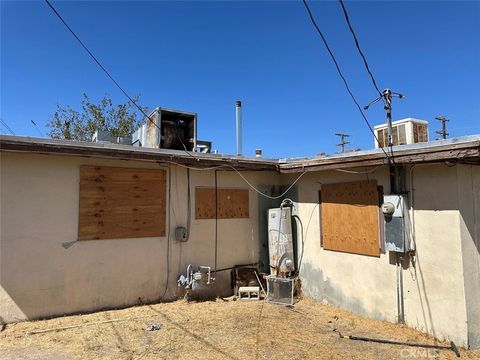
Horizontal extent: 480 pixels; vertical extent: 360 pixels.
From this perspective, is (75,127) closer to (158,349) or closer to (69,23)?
(69,23)

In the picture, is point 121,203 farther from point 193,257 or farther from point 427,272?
point 427,272

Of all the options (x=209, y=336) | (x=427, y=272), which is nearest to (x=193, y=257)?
(x=209, y=336)

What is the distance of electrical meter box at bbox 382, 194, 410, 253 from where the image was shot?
5.43 m

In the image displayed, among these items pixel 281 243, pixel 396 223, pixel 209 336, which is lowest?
pixel 209 336

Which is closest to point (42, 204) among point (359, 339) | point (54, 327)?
point (54, 327)

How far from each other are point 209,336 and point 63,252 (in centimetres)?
292

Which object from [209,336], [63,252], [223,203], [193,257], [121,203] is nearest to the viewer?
[209,336]

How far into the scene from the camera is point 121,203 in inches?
256

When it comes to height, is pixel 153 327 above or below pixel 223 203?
below

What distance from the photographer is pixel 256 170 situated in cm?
786

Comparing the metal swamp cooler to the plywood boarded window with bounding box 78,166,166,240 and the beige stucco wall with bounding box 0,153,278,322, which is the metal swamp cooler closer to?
the beige stucco wall with bounding box 0,153,278,322

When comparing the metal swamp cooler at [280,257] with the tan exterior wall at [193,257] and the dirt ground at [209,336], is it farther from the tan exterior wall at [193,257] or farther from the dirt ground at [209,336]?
the dirt ground at [209,336]

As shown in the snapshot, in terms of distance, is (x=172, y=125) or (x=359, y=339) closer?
(x=359, y=339)

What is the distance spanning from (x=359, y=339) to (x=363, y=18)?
551cm
